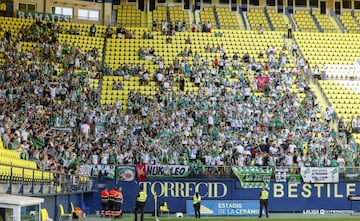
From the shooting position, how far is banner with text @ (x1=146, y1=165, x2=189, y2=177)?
1308 inches

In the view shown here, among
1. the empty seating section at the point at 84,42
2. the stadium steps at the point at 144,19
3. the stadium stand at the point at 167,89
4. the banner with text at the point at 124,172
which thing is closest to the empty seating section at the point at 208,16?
the stadium stand at the point at 167,89

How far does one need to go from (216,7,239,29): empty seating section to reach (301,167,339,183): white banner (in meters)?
20.1

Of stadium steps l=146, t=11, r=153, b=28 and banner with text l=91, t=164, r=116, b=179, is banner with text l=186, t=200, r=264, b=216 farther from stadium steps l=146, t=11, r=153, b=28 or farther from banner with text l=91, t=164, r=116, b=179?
stadium steps l=146, t=11, r=153, b=28

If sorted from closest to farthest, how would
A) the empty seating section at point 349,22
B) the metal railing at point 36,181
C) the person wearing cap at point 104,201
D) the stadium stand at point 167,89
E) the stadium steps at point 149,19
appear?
the metal railing at point 36,181 < the person wearing cap at point 104,201 < the stadium stand at point 167,89 < the stadium steps at point 149,19 < the empty seating section at point 349,22

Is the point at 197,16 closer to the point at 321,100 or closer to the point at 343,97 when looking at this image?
the point at 321,100

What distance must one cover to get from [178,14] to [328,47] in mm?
11503

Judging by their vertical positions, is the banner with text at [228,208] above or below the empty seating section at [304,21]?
below

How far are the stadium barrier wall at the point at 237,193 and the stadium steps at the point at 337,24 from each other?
21.7 metres

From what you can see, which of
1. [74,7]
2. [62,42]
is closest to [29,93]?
[62,42]

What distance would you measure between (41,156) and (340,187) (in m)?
14.7

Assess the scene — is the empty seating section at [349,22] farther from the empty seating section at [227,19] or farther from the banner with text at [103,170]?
the banner with text at [103,170]

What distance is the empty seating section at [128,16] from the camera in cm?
5145

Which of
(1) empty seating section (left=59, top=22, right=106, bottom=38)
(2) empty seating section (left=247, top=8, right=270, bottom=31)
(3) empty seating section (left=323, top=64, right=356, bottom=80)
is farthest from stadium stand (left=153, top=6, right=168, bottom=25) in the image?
(3) empty seating section (left=323, top=64, right=356, bottom=80)

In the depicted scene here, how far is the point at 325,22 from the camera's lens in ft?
181
